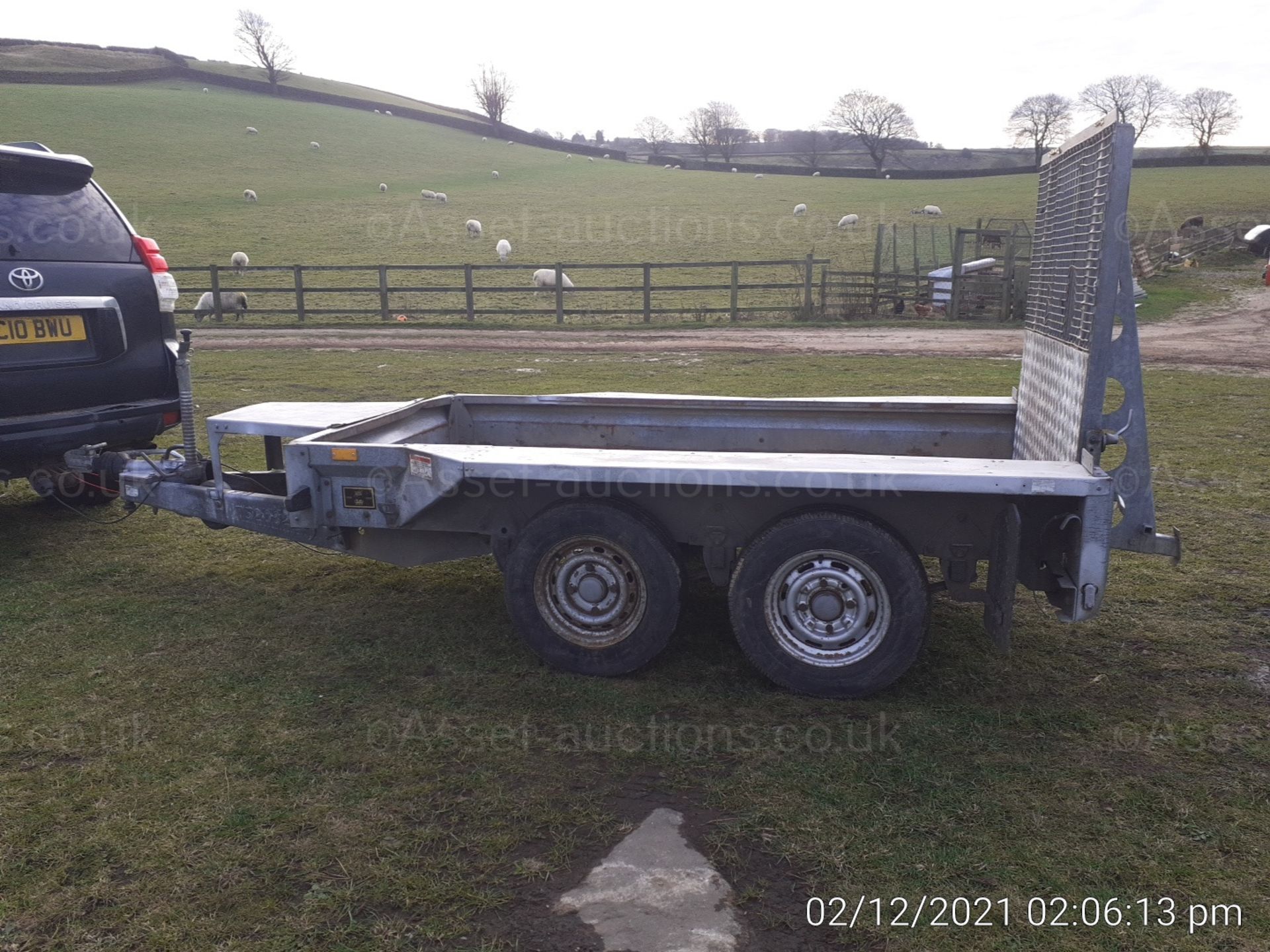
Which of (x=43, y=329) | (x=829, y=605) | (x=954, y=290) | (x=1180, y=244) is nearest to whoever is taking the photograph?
(x=829, y=605)

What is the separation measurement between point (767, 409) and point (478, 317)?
735 inches

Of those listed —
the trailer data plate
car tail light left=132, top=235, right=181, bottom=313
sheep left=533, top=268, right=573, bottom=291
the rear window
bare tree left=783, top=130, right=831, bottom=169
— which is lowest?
the trailer data plate

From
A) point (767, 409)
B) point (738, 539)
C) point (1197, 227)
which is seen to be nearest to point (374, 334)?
point (767, 409)

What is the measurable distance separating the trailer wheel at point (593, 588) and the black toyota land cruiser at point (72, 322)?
8.95ft

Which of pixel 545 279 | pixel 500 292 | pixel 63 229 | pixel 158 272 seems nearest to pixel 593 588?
pixel 158 272

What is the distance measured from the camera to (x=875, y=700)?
4.16m

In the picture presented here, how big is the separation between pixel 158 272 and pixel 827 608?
4.38 meters

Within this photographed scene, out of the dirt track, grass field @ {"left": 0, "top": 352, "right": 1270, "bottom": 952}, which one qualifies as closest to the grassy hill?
the dirt track

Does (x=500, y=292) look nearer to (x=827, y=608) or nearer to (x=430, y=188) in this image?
(x=827, y=608)

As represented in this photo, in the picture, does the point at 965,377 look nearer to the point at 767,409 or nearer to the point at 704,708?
the point at 767,409

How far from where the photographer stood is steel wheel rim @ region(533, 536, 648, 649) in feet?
14.2

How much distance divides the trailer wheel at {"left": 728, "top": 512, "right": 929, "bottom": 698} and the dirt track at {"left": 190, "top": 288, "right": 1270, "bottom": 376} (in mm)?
12650

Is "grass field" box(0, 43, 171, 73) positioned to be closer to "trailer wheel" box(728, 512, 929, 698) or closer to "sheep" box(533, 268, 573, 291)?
"sheep" box(533, 268, 573, 291)

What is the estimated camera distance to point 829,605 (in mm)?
4105
